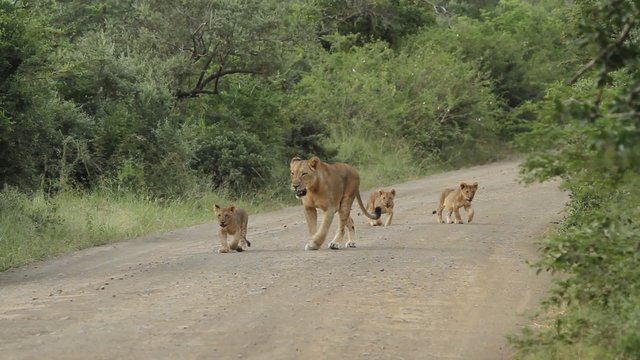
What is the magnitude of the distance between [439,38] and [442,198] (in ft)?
67.7

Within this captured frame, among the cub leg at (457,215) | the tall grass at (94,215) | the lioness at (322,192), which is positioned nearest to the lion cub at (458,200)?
the cub leg at (457,215)

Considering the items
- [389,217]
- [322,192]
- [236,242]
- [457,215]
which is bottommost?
[457,215]

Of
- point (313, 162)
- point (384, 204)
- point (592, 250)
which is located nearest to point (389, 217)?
point (384, 204)

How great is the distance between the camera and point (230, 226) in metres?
15.0

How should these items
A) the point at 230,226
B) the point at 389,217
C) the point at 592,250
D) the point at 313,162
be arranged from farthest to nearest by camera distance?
1. the point at 389,217
2. the point at 230,226
3. the point at 313,162
4. the point at 592,250

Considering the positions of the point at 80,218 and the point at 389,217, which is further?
the point at 389,217

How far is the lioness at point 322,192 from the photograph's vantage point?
14648 mm

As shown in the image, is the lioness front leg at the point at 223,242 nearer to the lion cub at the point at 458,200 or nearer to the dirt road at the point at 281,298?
the dirt road at the point at 281,298

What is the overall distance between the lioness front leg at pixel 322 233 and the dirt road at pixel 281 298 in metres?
0.19

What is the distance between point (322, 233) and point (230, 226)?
1.18m

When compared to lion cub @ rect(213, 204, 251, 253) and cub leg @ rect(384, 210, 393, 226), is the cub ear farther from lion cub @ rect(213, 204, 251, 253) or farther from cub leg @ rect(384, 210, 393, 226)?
cub leg @ rect(384, 210, 393, 226)

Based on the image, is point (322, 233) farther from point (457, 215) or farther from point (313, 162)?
point (457, 215)

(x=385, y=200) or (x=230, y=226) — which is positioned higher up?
(x=230, y=226)

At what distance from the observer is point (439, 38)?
3922 cm
